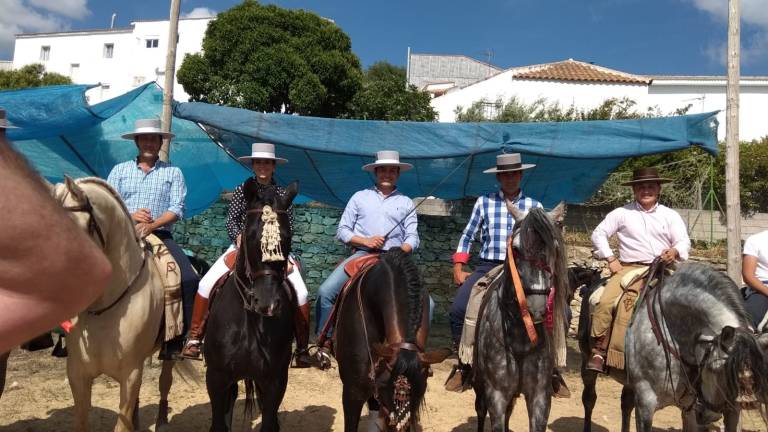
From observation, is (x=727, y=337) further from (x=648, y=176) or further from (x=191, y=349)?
(x=191, y=349)

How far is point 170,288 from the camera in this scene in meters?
4.55

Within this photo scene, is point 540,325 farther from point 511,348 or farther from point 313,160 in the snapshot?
point 313,160

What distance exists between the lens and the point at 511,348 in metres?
4.20

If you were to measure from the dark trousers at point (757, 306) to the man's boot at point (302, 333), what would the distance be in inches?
163

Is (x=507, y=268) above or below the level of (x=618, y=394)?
above

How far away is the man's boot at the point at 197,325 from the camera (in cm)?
438

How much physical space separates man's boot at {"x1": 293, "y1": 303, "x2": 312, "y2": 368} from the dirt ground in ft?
4.92

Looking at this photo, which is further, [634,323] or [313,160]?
[313,160]

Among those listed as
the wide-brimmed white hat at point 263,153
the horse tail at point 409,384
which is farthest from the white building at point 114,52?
the horse tail at point 409,384

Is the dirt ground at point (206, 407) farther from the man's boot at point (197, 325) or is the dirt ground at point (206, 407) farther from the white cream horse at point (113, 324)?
the white cream horse at point (113, 324)

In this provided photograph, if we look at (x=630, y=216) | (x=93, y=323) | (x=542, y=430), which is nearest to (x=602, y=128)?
(x=630, y=216)

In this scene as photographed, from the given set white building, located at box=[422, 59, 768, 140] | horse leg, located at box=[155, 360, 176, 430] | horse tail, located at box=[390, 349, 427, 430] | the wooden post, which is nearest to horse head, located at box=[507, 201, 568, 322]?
horse tail, located at box=[390, 349, 427, 430]

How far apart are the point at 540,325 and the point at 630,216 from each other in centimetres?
196

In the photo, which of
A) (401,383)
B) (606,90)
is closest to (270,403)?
(401,383)
